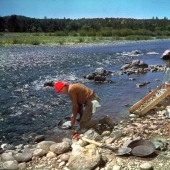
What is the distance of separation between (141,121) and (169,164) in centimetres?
233

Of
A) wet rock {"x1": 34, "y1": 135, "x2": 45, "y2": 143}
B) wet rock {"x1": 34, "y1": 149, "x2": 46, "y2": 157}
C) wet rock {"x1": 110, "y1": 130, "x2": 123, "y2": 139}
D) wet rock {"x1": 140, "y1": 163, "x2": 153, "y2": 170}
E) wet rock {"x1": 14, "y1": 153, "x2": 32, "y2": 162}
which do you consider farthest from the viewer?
wet rock {"x1": 34, "y1": 135, "x2": 45, "y2": 143}

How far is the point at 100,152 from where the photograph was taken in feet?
14.2

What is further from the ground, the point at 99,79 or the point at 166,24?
the point at 166,24

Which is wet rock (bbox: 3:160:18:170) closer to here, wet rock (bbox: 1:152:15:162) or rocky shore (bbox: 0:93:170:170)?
rocky shore (bbox: 0:93:170:170)

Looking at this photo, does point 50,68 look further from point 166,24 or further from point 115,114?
point 166,24

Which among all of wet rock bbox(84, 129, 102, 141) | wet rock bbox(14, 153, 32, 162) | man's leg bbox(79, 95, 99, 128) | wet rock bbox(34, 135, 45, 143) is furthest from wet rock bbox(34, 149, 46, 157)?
man's leg bbox(79, 95, 99, 128)

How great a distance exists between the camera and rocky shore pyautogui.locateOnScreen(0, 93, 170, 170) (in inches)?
152

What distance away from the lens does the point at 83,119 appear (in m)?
5.63

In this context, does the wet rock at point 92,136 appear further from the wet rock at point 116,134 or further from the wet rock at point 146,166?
the wet rock at point 146,166

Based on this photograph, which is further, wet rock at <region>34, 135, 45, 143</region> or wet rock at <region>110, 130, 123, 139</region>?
wet rock at <region>34, 135, 45, 143</region>

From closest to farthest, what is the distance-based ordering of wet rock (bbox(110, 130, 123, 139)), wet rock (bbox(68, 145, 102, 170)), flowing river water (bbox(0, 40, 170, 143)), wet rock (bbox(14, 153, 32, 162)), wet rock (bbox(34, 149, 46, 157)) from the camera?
wet rock (bbox(68, 145, 102, 170))
wet rock (bbox(14, 153, 32, 162))
wet rock (bbox(34, 149, 46, 157))
wet rock (bbox(110, 130, 123, 139))
flowing river water (bbox(0, 40, 170, 143))

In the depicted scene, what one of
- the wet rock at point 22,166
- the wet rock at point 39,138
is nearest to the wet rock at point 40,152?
the wet rock at point 22,166

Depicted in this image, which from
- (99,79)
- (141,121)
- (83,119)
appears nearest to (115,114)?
(141,121)

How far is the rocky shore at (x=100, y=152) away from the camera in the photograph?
3.87 metres
